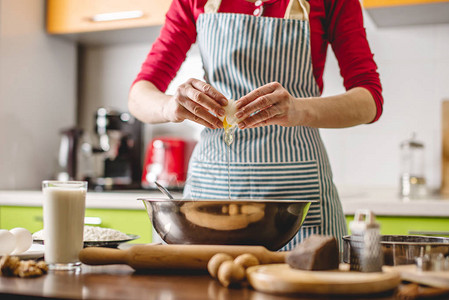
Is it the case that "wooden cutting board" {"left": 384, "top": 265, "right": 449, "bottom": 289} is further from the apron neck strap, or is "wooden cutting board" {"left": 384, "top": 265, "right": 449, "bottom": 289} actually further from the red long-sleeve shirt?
the apron neck strap

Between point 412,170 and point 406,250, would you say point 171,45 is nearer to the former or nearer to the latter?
point 406,250

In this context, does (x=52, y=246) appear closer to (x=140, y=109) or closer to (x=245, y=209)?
(x=245, y=209)

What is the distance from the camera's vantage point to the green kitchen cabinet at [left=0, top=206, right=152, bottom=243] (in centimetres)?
206

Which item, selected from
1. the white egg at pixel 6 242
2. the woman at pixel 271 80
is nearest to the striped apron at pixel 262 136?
the woman at pixel 271 80

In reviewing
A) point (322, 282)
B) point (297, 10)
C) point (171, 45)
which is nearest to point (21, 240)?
point (322, 282)

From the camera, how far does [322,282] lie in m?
0.62

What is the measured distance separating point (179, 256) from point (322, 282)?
23cm

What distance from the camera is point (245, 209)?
0.82 meters

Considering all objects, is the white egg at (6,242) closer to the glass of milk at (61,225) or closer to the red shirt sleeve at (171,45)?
the glass of milk at (61,225)

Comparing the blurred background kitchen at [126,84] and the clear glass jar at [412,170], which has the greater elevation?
the blurred background kitchen at [126,84]

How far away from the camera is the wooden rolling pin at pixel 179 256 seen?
77 cm

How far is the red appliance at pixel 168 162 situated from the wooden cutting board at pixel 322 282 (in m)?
1.75

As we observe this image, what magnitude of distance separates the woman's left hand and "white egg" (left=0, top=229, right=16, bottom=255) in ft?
1.37

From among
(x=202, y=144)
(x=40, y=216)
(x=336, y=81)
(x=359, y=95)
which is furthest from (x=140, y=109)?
(x=336, y=81)
